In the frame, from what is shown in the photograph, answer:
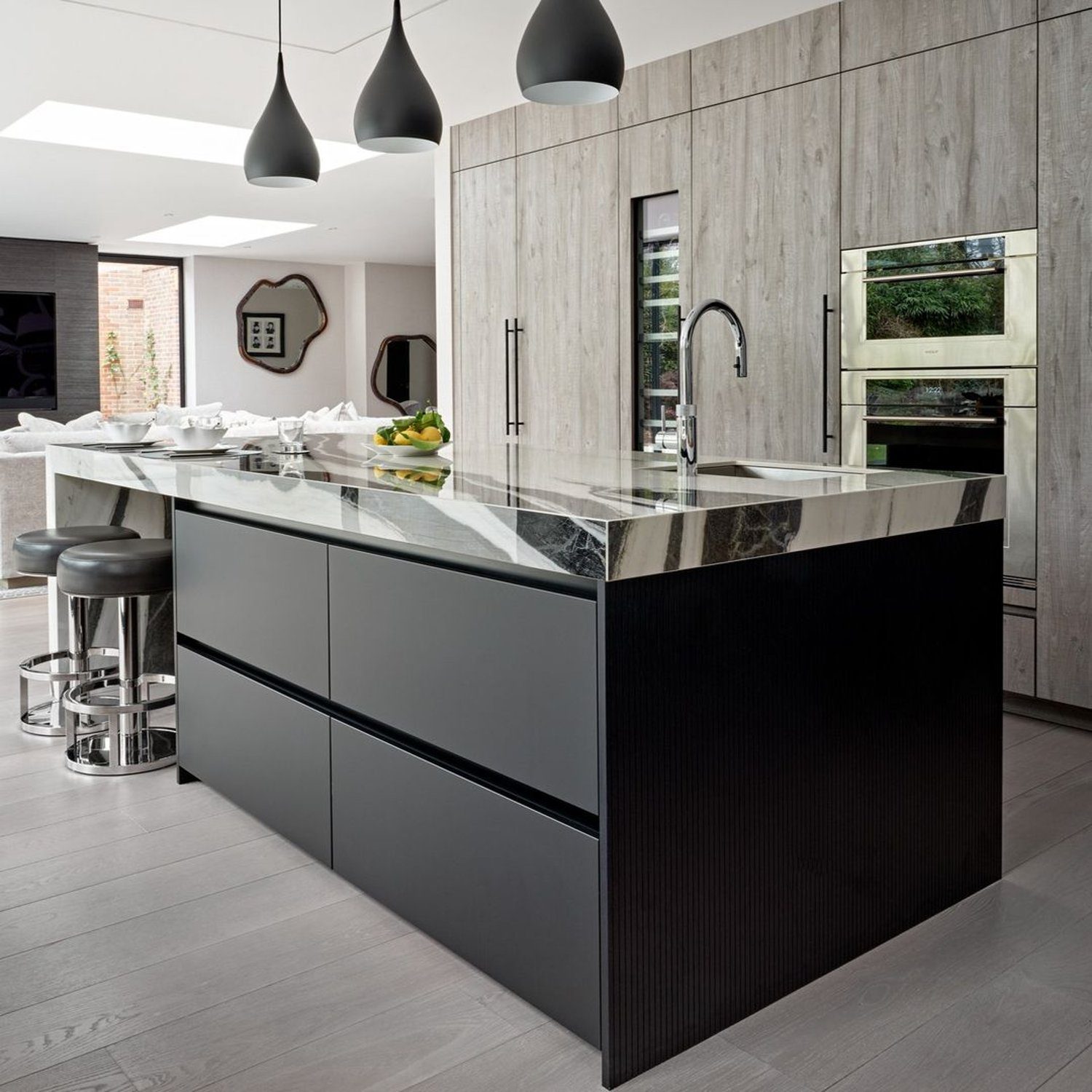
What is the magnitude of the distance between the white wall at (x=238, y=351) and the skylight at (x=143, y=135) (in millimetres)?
5318

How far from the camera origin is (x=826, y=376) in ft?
13.6

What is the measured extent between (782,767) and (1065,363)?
220cm

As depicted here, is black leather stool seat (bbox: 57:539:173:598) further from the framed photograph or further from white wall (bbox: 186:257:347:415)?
the framed photograph

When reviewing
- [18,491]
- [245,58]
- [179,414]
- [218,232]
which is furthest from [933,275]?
[218,232]

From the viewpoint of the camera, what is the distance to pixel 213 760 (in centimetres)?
290

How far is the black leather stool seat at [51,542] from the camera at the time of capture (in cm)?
347

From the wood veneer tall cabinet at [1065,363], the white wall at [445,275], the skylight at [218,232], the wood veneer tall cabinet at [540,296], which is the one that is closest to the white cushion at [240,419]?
the skylight at [218,232]

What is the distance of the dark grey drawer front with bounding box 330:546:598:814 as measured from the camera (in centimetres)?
169

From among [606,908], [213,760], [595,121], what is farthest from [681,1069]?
[595,121]

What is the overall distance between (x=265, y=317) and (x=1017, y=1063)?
12286mm

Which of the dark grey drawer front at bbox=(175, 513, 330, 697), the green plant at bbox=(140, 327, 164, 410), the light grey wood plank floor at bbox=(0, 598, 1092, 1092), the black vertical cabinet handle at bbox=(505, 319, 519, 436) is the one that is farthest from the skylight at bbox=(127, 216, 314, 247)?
the light grey wood plank floor at bbox=(0, 598, 1092, 1092)

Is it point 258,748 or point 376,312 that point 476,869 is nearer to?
point 258,748

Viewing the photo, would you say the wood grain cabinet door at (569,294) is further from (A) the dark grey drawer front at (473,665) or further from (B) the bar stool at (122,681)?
(A) the dark grey drawer front at (473,665)

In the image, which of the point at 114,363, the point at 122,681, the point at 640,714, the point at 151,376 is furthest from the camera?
the point at 151,376
